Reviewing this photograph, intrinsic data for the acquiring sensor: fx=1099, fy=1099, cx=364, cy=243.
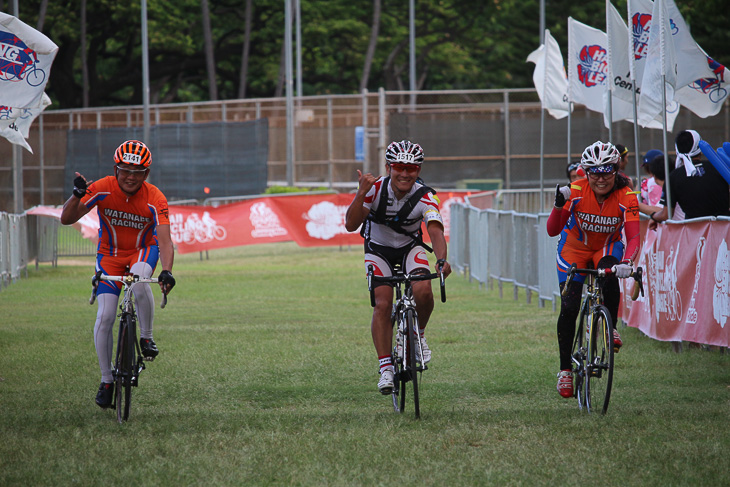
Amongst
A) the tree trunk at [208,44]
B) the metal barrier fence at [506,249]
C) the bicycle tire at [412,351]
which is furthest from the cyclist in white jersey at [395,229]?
the tree trunk at [208,44]

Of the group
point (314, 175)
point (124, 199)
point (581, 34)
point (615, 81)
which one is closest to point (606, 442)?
point (124, 199)

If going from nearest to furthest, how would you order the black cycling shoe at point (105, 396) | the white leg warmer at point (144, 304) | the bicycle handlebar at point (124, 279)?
1. the bicycle handlebar at point (124, 279)
2. the black cycling shoe at point (105, 396)
3. the white leg warmer at point (144, 304)

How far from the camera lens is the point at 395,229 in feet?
27.6

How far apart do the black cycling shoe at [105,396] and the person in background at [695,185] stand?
6.01 meters

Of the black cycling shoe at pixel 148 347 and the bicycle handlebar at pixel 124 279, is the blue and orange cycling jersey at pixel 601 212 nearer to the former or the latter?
the bicycle handlebar at pixel 124 279

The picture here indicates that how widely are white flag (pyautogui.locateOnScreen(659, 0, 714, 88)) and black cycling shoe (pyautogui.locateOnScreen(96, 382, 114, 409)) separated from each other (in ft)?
25.6

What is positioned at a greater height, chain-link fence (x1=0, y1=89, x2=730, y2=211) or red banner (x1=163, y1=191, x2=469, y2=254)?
chain-link fence (x1=0, y1=89, x2=730, y2=211)

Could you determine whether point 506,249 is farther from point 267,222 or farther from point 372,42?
point 372,42

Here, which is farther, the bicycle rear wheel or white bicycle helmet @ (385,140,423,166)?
white bicycle helmet @ (385,140,423,166)

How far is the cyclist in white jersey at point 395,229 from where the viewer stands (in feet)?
27.0

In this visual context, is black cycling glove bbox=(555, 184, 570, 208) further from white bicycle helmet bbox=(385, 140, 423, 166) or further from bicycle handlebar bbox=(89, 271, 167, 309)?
bicycle handlebar bbox=(89, 271, 167, 309)

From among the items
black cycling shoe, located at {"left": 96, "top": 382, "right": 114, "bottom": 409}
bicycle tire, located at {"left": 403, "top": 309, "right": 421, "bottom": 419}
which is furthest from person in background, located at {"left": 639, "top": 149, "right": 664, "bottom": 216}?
black cycling shoe, located at {"left": 96, "top": 382, "right": 114, "bottom": 409}

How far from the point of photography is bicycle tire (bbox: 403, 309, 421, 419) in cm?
781

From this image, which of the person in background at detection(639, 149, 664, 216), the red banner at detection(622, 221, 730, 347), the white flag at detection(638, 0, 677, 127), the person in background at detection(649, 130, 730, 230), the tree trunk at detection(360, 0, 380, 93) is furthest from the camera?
the tree trunk at detection(360, 0, 380, 93)
